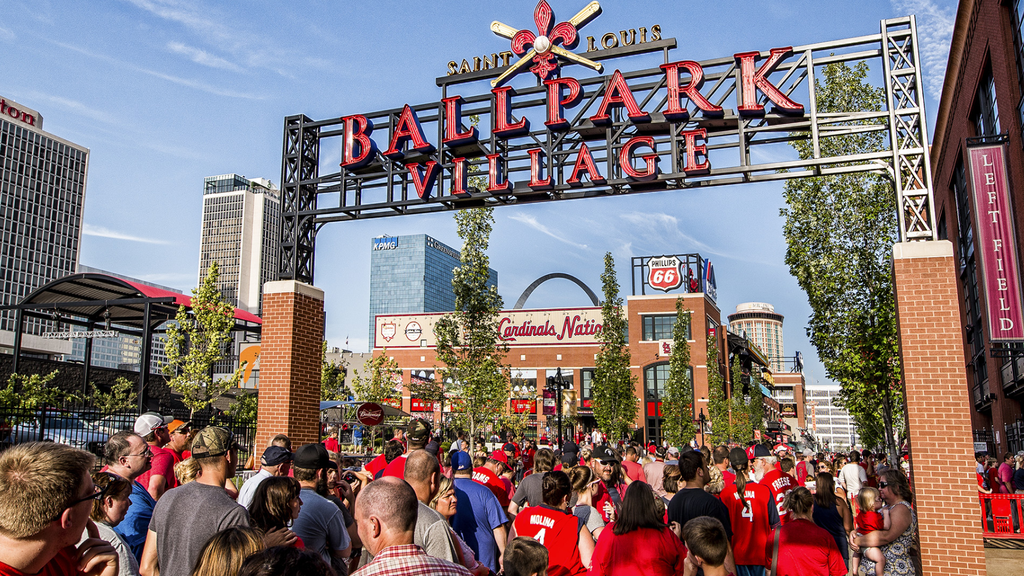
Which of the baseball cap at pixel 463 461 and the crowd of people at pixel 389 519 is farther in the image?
the baseball cap at pixel 463 461

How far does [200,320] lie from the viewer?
26766mm

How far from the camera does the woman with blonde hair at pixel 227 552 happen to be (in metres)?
2.91

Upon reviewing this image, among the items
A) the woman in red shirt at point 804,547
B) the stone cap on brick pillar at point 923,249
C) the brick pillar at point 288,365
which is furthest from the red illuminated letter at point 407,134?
the woman in red shirt at point 804,547

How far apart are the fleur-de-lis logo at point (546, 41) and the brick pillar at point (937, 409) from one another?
255 inches

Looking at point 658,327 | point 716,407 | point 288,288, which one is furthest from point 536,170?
point 658,327

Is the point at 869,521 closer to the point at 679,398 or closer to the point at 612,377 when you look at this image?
the point at 612,377

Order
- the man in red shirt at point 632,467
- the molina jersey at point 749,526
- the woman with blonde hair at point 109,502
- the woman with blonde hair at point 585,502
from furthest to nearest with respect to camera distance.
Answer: the man in red shirt at point 632,467
the molina jersey at point 749,526
the woman with blonde hair at point 585,502
the woman with blonde hair at point 109,502

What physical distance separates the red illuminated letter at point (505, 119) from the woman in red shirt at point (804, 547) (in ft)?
27.2

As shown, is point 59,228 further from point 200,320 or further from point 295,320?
point 295,320

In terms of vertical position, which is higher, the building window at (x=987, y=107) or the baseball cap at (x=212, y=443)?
the building window at (x=987, y=107)

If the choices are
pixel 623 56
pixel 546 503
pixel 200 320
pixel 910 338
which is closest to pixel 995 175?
pixel 910 338

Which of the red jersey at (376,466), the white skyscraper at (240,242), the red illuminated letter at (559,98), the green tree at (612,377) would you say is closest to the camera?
the red jersey at (376,466)

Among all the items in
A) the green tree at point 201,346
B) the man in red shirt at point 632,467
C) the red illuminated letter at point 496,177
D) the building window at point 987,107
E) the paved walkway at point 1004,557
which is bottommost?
the paved walkway at point 1004,557

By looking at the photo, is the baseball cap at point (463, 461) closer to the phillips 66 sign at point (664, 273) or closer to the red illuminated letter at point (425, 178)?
the red illuminated letter at point (425, 178)
